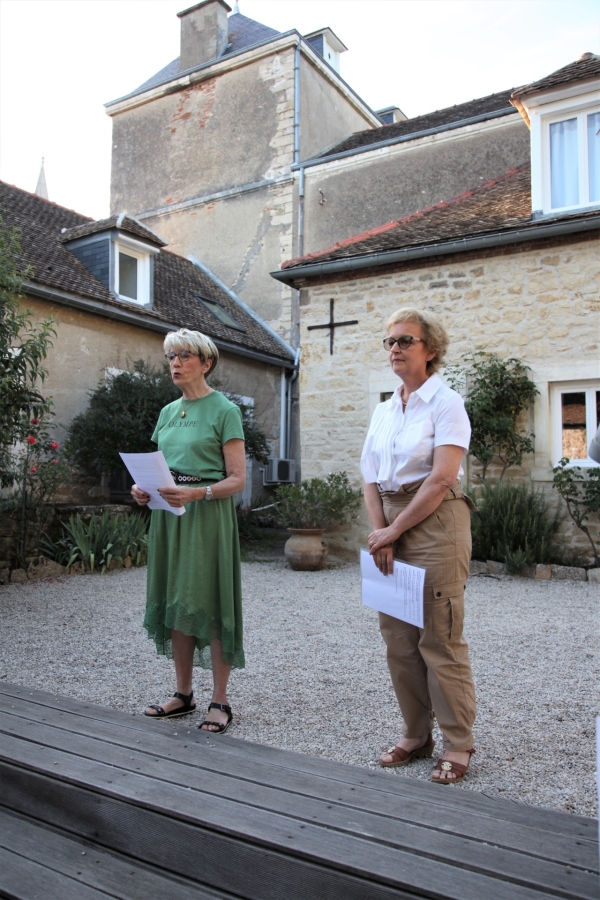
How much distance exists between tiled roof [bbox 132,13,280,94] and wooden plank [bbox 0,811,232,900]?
56.4 feet

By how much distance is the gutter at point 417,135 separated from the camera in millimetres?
12352

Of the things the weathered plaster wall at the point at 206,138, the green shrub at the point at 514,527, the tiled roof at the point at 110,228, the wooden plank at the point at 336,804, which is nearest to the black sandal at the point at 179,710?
the wooden plank at the point at 336,804

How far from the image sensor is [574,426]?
7996 millimetres

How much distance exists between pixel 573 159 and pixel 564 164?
0.11 meters

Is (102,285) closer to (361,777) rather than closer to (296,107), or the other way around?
(296,107)

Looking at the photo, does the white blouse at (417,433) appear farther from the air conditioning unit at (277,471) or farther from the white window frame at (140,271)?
the air conditioning unit at (277,471)

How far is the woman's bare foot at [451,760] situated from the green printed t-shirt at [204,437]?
4.69 feet

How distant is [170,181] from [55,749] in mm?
16233

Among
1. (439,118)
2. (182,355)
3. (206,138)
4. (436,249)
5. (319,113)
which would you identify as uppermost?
(319,113)

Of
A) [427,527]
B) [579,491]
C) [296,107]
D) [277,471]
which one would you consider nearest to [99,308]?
[277,471]

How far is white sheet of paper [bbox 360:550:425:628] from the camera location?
244cm

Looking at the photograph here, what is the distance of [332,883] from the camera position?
1.61m

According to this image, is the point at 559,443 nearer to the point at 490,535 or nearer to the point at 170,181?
the point at 490,535

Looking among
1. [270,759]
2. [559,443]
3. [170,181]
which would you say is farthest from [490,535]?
[170,181]
